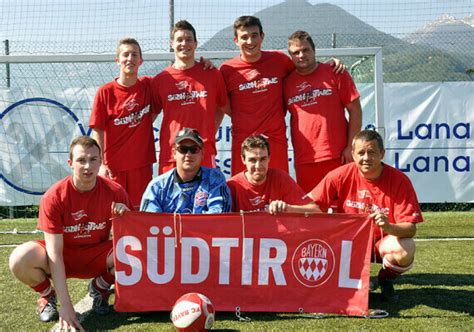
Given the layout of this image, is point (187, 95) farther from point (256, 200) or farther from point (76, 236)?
point (76, 236)

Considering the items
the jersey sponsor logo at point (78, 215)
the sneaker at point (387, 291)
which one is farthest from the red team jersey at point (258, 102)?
the jersey sponsor logo at point (78, 215)

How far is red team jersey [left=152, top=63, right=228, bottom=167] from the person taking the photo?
4754 mm

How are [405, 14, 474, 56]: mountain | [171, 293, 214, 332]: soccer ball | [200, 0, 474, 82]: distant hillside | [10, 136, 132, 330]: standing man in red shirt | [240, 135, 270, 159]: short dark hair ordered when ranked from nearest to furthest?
[171, 293, 214, 332]: soccer ball
[10, 136, 132, 330]: standing man in red shirt
[240, 135, 270, 159]: short dark hair
[200, 0, 474, 82]: distant hillside
[405, 14, 474, 56]: mountain

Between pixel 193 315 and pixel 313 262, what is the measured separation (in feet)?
3.12

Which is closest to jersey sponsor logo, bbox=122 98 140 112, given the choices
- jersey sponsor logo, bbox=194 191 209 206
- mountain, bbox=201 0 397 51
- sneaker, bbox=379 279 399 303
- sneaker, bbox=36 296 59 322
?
jersey sponsor logo, bbox=194 191 209 206

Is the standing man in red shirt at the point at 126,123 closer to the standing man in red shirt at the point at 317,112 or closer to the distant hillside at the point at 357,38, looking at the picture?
the standing man in red shirt at the point at 317,112

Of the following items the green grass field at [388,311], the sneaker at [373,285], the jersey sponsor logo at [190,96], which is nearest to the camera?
the green grass field at [388,311]

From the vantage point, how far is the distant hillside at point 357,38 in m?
9.84

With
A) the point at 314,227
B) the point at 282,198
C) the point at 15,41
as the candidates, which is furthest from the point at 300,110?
the point at 15,41

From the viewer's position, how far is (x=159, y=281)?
3.88 m

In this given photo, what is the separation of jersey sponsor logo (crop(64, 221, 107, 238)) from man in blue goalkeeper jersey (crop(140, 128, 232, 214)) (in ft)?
1.05

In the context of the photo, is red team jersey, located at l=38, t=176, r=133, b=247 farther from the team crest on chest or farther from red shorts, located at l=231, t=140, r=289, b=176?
red shorts, located at l=231, t=140, r=289, b=176

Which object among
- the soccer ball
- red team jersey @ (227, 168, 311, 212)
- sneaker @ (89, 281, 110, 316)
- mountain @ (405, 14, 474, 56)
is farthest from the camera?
mountain @ (405, 14, 474, 56)

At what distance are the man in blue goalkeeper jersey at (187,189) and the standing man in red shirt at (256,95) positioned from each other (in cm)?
89
